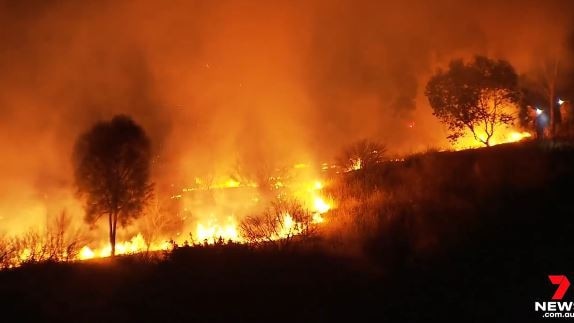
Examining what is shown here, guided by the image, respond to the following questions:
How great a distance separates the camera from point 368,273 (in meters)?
7.69

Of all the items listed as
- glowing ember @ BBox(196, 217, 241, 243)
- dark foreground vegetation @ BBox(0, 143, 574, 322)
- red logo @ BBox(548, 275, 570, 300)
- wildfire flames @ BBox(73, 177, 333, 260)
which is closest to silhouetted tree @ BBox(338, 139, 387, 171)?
wildfire flames @ BBox(73, 177, 333, 260)

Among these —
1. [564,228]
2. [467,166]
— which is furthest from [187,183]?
[564,228]

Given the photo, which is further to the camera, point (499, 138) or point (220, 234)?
point (499, 138)

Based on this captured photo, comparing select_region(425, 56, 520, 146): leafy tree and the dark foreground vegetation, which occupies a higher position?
select_region(425, 56, 520, 146): leafy tree

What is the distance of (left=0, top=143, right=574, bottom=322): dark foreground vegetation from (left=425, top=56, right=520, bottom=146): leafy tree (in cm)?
1308

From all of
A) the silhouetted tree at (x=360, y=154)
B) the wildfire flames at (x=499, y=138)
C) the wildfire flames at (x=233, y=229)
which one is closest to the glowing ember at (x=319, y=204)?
the wildfire flames at (x=233, y=229)

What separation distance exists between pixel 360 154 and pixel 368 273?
19032mm

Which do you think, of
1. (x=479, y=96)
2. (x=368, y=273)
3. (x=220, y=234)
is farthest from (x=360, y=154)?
(x=368, y=273)

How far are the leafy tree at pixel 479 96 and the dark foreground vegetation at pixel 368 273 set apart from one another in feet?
42.9

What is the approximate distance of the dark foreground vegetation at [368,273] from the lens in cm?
674

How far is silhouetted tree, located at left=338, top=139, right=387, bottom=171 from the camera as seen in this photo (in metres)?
25.5

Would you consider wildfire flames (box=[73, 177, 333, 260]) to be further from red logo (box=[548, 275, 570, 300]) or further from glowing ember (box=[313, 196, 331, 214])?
red logo (box=[548, 275, 570, 300])

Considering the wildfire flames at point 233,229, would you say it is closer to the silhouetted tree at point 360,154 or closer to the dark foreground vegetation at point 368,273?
the dark foreground vegetation at point 368,273

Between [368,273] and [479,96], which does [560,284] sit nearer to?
[368,273]
